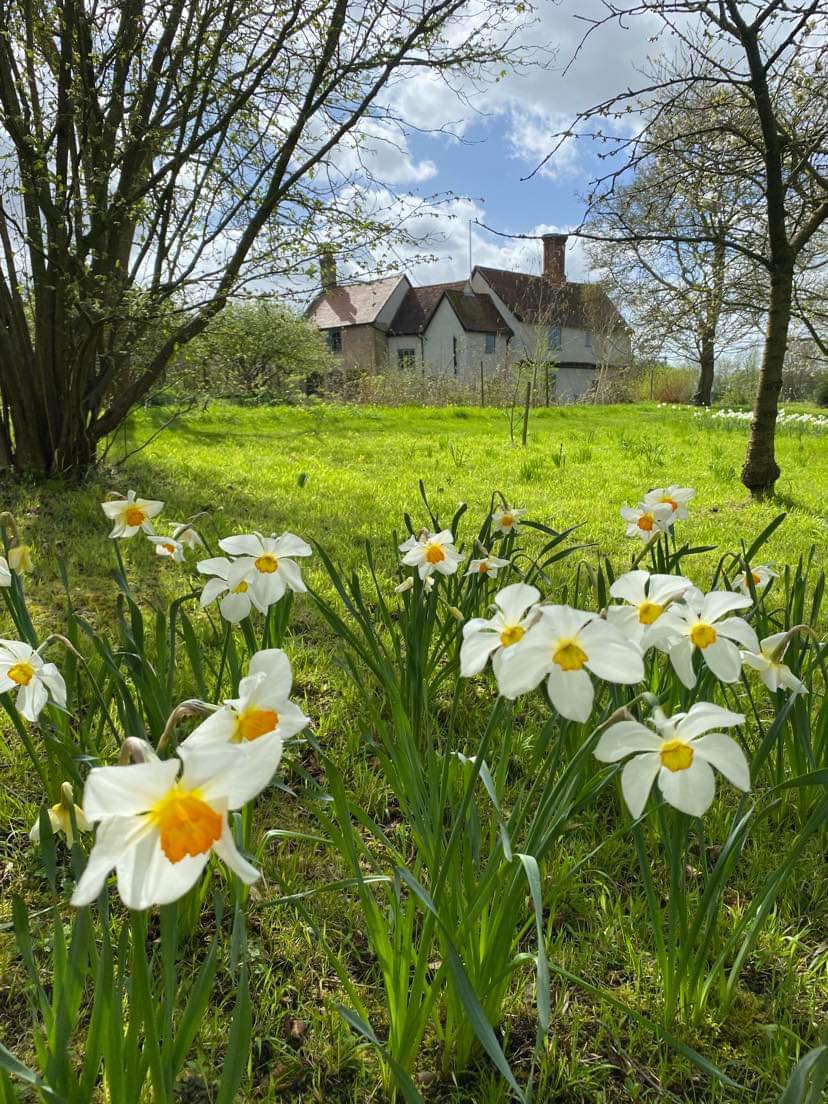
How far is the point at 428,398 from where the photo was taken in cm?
1844

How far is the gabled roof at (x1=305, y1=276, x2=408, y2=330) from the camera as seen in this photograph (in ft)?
102

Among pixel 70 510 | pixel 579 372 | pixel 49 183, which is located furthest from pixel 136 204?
pixel 579 372

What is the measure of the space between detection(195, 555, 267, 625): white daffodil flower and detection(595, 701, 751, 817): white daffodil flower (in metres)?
0.74

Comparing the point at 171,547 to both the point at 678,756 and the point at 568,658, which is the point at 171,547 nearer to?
the point at 568,658

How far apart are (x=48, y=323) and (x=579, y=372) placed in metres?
31.6

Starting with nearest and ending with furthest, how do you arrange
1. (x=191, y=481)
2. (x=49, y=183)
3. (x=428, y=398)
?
(x=49, y=183)
(x=191, y=481)
(x=428, y=398)

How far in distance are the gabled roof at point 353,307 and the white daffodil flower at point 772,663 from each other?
1245 inches

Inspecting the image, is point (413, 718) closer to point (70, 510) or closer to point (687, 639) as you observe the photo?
point (687, 639)

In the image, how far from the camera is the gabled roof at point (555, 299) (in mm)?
30250

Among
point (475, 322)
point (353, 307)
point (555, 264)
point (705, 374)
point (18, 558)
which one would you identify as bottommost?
point (18, 558)

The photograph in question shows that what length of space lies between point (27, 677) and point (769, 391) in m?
5.54

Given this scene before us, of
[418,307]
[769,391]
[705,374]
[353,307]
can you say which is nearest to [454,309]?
[418,307]

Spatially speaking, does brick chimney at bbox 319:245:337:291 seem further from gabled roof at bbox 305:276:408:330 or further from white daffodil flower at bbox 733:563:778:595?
gabled roof at bbox 305:276:408:330

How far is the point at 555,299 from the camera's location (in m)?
29.2
